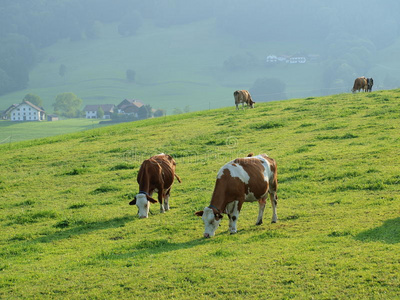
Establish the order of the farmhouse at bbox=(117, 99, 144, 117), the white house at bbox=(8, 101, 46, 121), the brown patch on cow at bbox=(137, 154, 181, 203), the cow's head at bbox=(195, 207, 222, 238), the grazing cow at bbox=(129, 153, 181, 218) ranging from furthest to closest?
the farmhouse at bbox=(117, 99, 144, 117), the white house at bbox=(8, 101, 46, 121), the brown patch on cow at bbox=(137, 154, 181, 203), the grazing cow at bbox=(129, 153, 181, 218), the cow's head at bbox=(195, 207, 222, 238)

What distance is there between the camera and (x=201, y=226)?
13.4 meters

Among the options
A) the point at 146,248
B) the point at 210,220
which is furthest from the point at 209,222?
the point at 146,248

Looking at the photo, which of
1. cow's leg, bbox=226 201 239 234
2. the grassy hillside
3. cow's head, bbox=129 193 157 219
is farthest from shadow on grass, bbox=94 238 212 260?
cow's head, bbox=129 193 157 219

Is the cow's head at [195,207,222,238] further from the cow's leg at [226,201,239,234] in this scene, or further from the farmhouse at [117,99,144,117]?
the farmhouse at [117,99,144,117]

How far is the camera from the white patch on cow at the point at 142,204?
14.8 meters

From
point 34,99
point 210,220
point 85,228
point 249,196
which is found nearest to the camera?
point 210,220

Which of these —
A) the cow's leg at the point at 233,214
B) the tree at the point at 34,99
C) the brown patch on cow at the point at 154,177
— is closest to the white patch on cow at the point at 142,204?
the brown patch on cow at the point at 154,177

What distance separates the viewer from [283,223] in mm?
12852

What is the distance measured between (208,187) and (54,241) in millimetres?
6648

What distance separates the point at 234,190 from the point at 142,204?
3.87 meters

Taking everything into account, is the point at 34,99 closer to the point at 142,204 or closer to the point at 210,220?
the point at 142,204

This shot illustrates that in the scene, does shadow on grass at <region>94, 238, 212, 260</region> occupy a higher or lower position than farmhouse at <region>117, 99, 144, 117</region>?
lower

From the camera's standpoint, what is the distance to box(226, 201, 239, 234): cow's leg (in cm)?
1227

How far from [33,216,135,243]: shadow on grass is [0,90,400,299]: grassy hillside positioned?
0.14ft
